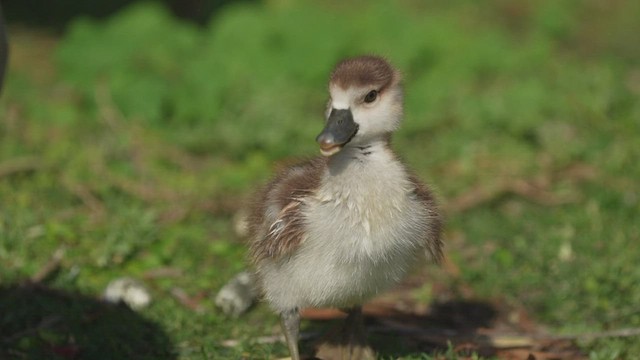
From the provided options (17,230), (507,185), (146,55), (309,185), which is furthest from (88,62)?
(309,185)

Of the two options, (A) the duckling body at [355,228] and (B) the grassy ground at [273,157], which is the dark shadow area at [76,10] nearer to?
(B) the grassy ground at [273,157]

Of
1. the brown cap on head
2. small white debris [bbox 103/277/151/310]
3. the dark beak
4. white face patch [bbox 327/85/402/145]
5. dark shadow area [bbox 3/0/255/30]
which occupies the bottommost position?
small white debris [bbox 103/277/151/310]

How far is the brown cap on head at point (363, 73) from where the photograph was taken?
428 cm

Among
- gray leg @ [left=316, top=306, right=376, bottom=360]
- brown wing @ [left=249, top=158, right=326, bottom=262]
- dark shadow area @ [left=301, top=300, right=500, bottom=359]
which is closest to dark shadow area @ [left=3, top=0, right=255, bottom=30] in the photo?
dark shadow area @ [left=301, top=300, right=500, bottom=359]

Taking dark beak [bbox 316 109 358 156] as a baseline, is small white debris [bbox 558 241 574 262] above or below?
below

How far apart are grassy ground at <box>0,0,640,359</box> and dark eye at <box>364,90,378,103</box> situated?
123 centimetres

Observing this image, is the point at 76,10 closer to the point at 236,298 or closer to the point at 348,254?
the point at 236,298

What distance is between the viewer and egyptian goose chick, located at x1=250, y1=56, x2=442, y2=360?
4.28 meters

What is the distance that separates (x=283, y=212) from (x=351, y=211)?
0.34 metres

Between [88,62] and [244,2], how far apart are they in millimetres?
2197

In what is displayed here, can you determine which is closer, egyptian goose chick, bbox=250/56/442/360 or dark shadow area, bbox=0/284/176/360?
egyptian goose chick, bbox=250/56/442/360

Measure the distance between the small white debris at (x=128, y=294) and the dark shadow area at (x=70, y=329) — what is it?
6 centimetres

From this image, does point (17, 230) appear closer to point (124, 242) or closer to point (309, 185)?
point (124, 242)

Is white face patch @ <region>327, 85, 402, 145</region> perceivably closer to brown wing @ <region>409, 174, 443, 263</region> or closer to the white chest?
the white chest
